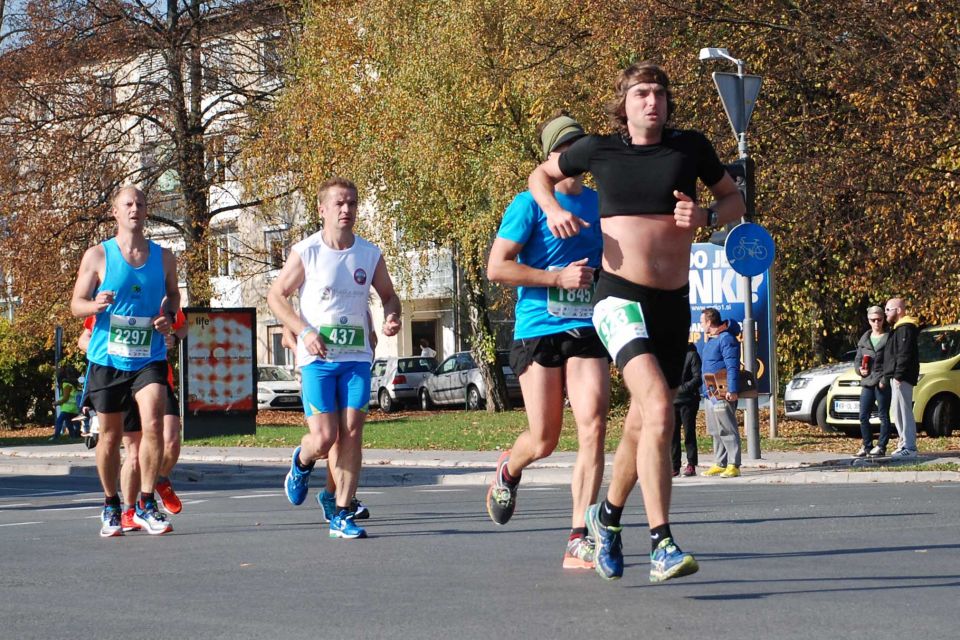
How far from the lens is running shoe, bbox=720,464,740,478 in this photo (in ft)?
54.9

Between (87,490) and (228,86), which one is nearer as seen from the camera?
(87,490)

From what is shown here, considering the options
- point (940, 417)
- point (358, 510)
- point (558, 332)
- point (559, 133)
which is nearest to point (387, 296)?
point (358, 510)

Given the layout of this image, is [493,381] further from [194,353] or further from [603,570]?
[603,570]

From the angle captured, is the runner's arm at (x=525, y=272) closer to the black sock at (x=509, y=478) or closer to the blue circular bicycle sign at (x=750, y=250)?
the black sock at (x=509, y=478)

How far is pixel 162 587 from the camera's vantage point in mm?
7379

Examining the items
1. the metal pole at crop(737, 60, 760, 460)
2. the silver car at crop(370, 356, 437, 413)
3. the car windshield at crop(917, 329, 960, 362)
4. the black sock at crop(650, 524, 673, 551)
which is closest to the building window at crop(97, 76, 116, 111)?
the silver car at crop(370, 356, 437, 413)

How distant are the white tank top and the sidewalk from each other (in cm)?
738

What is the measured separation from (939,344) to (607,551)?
17183 millimetres

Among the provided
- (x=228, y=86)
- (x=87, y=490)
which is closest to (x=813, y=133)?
(x=87, y=490)

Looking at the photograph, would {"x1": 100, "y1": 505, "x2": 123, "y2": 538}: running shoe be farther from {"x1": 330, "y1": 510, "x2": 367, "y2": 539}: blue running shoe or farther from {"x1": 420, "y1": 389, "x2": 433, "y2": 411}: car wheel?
{"x1": 420, "y1": 389, "x2": 433, "y2": 411}: car wheel

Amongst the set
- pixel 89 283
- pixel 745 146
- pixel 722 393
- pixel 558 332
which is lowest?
pixel 722 393

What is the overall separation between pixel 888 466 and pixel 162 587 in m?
11.2

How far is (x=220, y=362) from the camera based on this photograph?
27.1m

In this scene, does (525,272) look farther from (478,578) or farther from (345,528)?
(345,528)
